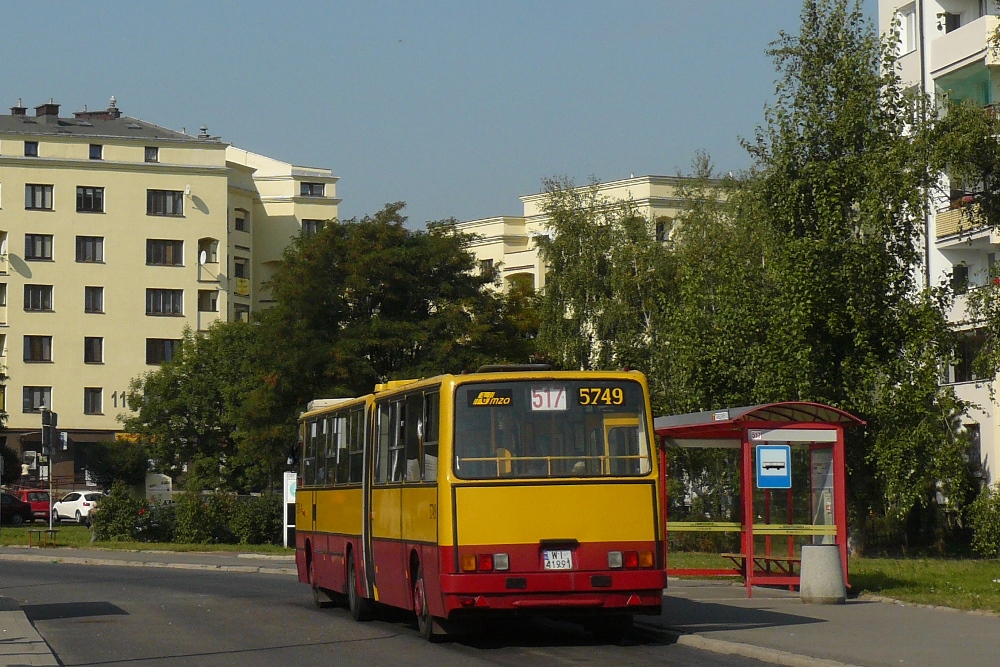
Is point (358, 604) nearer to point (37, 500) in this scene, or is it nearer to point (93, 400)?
point (37, 500)

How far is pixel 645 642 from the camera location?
55.1ft

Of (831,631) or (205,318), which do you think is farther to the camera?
(205,318)

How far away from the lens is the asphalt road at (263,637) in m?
15.3

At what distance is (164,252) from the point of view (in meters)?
94.0

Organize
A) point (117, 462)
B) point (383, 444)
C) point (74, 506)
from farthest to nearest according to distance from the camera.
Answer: point (117, 462) < point (74, 506) < point (383, 444)

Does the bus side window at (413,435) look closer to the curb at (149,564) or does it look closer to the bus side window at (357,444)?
the bus side window at (357,444)

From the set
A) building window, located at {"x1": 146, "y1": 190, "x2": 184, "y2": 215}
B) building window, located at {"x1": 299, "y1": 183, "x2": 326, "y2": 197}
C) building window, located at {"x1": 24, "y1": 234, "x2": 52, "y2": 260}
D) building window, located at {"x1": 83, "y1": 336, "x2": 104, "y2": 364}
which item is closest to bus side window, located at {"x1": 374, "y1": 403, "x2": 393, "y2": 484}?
building window, located at {"x1": 24, "y1": 234, "x2": 52, "y2": 260}

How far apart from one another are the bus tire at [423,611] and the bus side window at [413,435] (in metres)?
1.04

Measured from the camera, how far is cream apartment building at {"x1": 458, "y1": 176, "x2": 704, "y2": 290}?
297ft

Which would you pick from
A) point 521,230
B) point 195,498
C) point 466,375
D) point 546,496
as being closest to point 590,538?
point 546,496

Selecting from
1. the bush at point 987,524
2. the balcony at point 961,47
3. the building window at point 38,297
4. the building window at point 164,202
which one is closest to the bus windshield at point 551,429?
the bush at point 987,524

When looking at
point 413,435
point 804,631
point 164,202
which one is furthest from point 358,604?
point 164,202

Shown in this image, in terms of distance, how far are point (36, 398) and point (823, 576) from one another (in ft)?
247

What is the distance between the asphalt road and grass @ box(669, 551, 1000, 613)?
4745 millimetres
